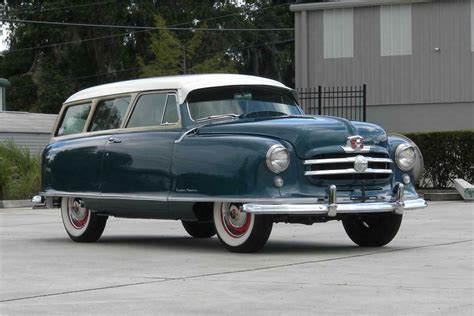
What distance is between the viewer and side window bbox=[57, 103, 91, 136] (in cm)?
1361

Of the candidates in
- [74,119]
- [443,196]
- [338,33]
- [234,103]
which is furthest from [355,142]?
[338,33]

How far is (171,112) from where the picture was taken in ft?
39.9

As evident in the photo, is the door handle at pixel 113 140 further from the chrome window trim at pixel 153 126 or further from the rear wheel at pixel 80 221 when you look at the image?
the rear wheel at pixel 80 221

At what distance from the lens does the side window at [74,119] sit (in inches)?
536

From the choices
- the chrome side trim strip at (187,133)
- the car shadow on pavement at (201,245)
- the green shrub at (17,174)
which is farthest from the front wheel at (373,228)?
the green shrub at (17,174)

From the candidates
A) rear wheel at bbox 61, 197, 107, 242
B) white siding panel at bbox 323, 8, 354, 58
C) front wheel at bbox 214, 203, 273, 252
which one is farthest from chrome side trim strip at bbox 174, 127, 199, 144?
white siding panel at bbox 323, 8, 354, 58

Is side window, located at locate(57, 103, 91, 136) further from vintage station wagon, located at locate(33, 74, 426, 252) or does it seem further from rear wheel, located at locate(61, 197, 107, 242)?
rear wheel, located at locate(61, 197, 107, 242)

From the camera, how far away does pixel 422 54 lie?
101 feet

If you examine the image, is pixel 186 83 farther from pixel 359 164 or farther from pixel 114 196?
pixel 359 164

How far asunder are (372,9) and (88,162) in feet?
64.8

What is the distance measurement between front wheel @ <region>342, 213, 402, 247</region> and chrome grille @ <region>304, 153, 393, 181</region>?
0.56m

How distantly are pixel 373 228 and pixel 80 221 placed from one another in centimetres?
359

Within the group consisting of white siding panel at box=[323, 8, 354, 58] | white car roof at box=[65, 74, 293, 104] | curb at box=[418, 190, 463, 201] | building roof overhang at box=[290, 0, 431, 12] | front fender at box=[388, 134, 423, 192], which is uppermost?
building roof overhang at box=[290, 0, 431, 12]

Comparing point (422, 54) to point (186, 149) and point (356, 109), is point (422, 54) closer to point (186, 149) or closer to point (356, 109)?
point (356, 109)
